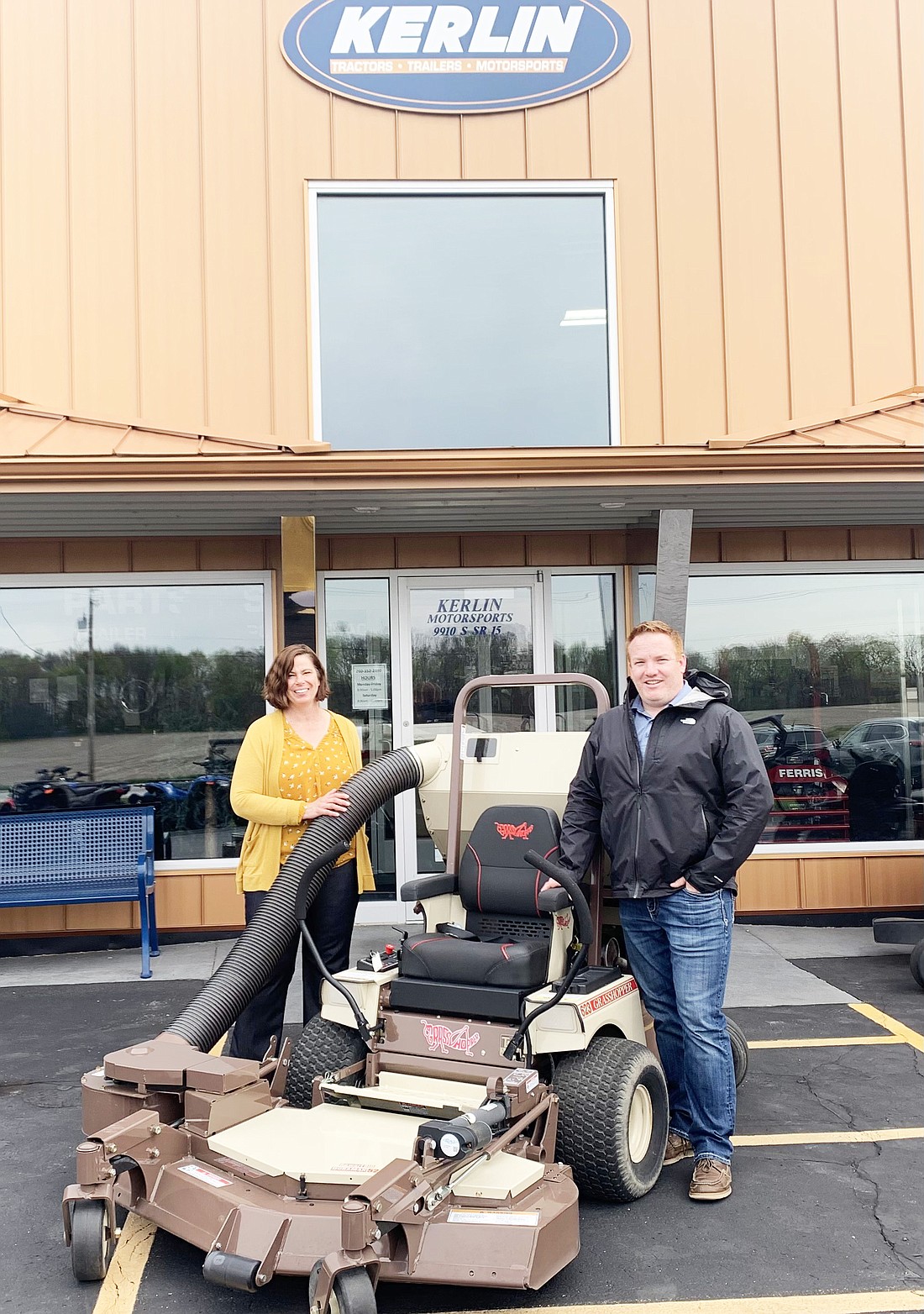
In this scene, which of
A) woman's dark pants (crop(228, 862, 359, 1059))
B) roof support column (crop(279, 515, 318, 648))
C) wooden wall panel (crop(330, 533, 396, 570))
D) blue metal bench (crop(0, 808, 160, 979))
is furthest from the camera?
wooden wall panel (crop(330, 533, 396, 570))

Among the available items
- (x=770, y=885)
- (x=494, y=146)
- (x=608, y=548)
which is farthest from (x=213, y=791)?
(x=494, y=146)

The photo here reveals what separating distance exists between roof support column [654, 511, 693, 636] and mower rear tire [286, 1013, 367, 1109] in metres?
3.27

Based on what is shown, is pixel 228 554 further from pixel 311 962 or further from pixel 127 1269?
pixel 127 1269

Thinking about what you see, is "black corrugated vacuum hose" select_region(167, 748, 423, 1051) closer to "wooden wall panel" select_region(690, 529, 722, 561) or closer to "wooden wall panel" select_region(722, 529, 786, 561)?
"wooden wall panel" select_region(690, 529, 722, 561)

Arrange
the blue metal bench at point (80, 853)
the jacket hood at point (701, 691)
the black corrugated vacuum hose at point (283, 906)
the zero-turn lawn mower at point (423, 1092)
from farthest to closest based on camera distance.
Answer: the blue metal bench at point (80, 853) < the black corrugated vacuum hose at point (283, 906) < the jacket hood at point (701, 691) < the zero-turn lawn mower at point (423, 1092)

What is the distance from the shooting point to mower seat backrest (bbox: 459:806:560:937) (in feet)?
13.2

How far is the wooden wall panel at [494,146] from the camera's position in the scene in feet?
25.4

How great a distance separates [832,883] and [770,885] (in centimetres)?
44

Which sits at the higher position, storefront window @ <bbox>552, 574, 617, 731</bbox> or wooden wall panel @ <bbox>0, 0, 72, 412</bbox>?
wooden wall panel @ <bbox>0, 0, 72, 412</bbox>

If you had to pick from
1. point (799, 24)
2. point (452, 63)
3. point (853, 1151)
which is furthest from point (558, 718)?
point (799, 24)

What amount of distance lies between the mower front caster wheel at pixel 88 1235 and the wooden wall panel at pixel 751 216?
6.35 metres

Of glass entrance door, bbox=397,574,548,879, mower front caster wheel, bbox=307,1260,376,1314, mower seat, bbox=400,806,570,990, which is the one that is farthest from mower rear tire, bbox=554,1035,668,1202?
glass entrance door, bbox=397,574,548,879

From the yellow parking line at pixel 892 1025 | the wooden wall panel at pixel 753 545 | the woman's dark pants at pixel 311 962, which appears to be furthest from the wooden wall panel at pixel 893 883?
the woman's dark pants at pixel 311 962

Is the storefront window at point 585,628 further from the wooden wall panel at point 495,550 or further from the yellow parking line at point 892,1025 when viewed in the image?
the yellow parking line at point 892,1025
